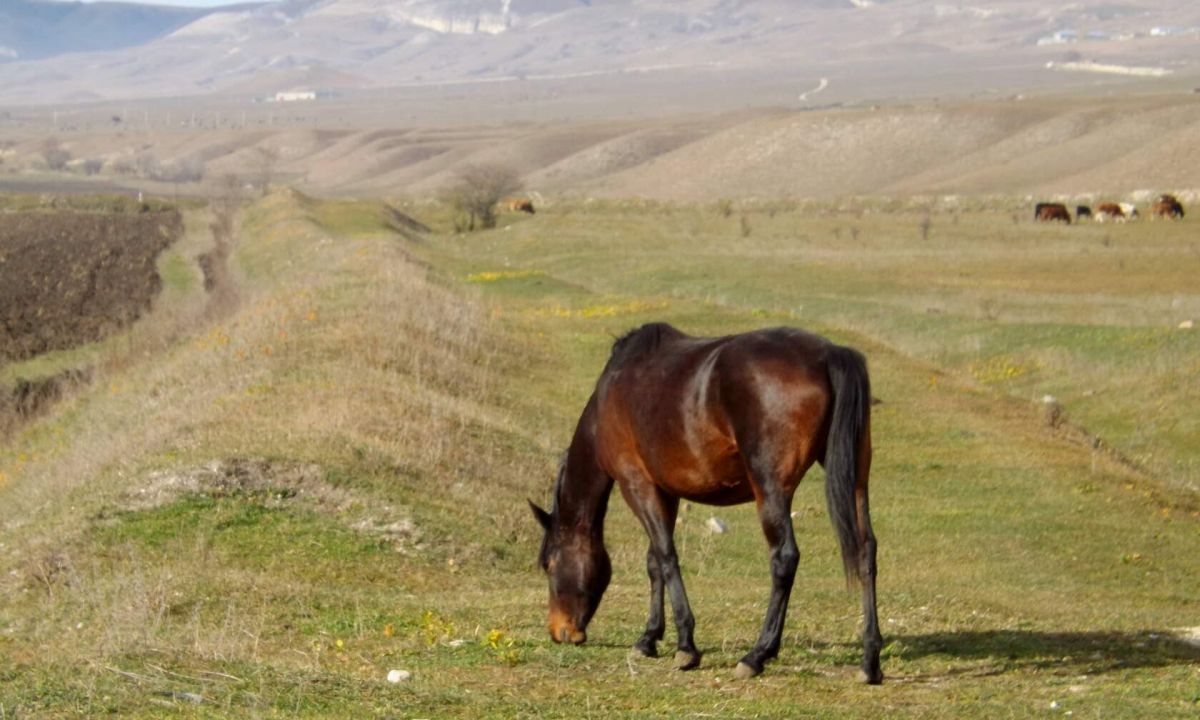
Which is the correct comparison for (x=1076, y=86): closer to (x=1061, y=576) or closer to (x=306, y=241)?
(x=306, y=241)

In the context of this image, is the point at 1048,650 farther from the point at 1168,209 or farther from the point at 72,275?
the point at 1168,209

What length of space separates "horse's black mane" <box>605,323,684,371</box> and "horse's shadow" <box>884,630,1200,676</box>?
2463 millimetres

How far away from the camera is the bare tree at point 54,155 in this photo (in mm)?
178125

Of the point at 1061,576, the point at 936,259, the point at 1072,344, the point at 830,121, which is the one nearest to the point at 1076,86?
the point at 830,121

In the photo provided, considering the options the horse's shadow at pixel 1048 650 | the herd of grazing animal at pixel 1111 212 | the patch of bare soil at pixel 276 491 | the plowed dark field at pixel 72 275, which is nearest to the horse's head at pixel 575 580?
the horse's shadow at pixel 1048 650

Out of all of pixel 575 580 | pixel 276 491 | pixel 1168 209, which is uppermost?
pixel 575 580

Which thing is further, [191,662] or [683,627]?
[683,627]

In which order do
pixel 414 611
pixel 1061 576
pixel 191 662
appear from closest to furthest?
pixel 191 662 → pixel 414 611 → pixel 1061 576

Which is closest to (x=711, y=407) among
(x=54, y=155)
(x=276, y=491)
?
(x=276, y=491)

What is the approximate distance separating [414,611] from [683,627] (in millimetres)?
3012

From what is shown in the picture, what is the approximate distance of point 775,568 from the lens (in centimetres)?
895

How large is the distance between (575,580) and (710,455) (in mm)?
1312

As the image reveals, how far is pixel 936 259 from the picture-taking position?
2035 inches

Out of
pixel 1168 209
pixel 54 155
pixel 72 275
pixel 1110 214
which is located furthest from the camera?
pixel 54 155
